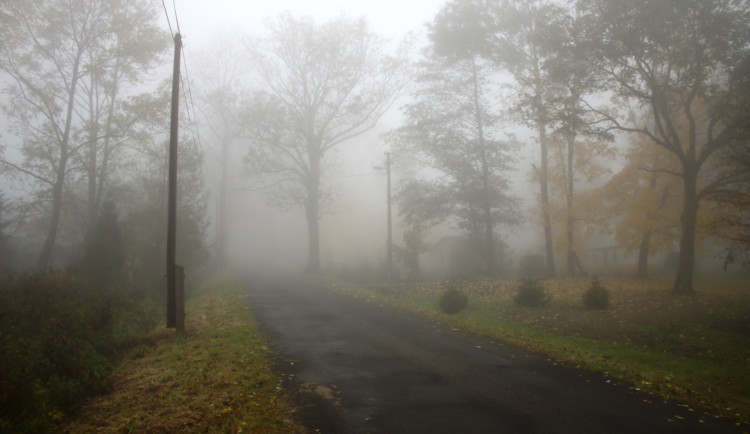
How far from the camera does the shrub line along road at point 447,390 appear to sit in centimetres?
564

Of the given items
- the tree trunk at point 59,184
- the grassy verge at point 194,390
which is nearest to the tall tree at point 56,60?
the tree trunk at point 59,184

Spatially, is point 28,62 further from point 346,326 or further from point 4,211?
point 346,326

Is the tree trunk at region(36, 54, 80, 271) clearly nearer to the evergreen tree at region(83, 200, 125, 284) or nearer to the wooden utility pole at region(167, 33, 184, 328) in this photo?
the evergreen tree at region(83, 200, 125, 284)

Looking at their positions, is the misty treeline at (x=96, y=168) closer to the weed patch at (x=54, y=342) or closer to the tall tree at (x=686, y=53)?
the weed patch at (x=54, y=342)

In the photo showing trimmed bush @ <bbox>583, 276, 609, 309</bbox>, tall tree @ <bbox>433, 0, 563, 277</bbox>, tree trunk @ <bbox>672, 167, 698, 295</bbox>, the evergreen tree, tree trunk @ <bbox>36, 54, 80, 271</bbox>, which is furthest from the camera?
tall tree @ <bbox>433, 0, 563, 277</bbox>


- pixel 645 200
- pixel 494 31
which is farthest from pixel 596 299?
pixel 494 31

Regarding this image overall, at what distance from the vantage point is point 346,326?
12.5 metres

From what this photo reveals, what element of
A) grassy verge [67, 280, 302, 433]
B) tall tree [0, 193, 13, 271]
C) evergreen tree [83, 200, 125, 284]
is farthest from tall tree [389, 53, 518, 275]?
tall tree [0, 193, 13, 271]

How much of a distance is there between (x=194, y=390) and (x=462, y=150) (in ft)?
73.4

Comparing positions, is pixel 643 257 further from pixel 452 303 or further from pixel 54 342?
pixel 54 342

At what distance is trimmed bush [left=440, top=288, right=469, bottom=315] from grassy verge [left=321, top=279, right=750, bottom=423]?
1.08ft

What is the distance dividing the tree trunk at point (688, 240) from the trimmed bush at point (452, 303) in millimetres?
7897

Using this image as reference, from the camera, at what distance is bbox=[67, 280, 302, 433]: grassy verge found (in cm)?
562

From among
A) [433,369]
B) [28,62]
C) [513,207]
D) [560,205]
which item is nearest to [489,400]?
[433,369]
